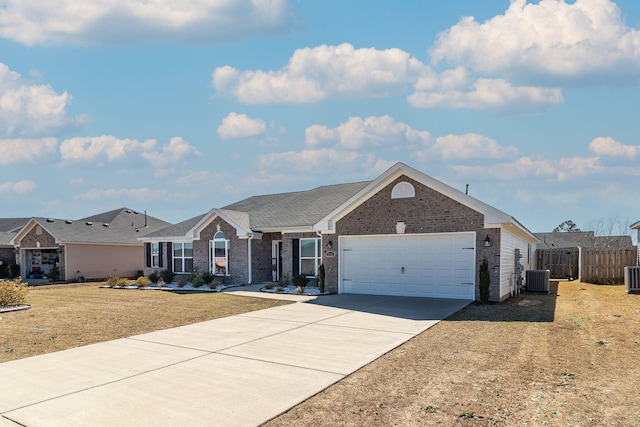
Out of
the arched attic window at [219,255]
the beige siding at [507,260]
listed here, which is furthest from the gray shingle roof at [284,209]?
the beige siding at [507,260]

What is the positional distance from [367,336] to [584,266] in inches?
733

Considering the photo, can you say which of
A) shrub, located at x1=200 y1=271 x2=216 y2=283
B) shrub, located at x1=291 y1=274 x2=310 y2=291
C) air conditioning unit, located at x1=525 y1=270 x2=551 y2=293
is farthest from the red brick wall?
shrub, located at x1=200 y1=271 x2=216 y2=283

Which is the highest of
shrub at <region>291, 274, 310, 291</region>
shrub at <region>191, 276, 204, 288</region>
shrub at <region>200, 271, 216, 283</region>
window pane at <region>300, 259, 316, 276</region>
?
window pane at <region>300, 259, 316, 276</region>

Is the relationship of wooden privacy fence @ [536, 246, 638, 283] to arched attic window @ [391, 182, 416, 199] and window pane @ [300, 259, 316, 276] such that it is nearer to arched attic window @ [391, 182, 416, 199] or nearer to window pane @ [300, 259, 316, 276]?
arched attic window @ [391, 182, 416, 199]

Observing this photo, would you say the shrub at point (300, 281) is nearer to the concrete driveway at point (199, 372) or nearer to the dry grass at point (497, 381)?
the concrete driveway at point (199, 372)

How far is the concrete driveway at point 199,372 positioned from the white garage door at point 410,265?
4.09 metres

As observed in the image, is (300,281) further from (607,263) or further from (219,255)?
(607,263)

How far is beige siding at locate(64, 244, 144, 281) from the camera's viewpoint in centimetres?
3029

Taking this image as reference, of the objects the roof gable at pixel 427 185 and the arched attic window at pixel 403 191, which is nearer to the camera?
the roof gable at pixel 427 185

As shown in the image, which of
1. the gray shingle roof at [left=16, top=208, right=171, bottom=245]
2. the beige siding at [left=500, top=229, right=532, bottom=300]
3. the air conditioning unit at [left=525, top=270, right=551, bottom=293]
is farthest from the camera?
the gray shingle roof at [left=16, top=208, right=171, bottom=245]

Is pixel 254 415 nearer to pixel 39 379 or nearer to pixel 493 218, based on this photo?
pixel 39 379

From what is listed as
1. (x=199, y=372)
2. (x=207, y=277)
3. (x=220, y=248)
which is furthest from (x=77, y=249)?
(x=199, y=372)

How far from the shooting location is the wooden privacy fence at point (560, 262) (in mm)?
27203

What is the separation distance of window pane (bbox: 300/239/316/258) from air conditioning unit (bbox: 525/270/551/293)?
9301mm
